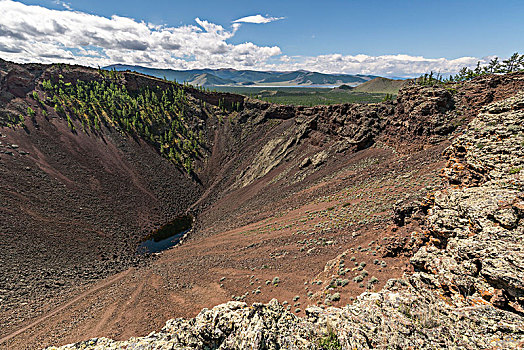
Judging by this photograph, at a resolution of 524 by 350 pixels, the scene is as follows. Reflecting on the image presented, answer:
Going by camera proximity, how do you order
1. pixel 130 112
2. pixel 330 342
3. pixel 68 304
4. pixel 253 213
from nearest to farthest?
pixel 330 342
pixel 68 304
pixel 253 213
pixel 130 112

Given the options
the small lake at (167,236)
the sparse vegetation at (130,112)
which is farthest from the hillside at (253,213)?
the small lake at (167,236)

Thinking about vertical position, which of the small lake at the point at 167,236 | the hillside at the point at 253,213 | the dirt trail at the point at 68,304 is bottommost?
the small lake at the point at 167,236

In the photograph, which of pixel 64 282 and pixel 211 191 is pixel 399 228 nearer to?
pixel 64 282

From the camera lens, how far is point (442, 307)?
9.27m

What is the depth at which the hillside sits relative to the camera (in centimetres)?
998

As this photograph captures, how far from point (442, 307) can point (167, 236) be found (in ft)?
175

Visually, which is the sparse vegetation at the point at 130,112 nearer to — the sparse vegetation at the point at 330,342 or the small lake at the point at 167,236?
the small lake at the point at 167,236

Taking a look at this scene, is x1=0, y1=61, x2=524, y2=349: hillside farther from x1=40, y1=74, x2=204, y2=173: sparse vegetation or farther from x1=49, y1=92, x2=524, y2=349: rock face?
x1=40, y1=74, x2=204, y2=173: sparse vegetation

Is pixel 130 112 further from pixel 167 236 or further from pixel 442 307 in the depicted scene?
pixel 442 307

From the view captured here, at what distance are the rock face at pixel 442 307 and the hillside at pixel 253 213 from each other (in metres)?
0.07

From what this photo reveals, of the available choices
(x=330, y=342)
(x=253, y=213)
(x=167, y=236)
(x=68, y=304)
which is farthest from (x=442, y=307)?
(x=167, y=236)

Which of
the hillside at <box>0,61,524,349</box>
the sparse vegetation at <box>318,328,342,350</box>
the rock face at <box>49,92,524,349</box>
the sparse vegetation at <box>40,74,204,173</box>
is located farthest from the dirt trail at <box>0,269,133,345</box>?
the sparse vegetation at <box>40,74,204,173</box>

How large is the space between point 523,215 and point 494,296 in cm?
381

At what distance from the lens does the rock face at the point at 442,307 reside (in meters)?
7.91
